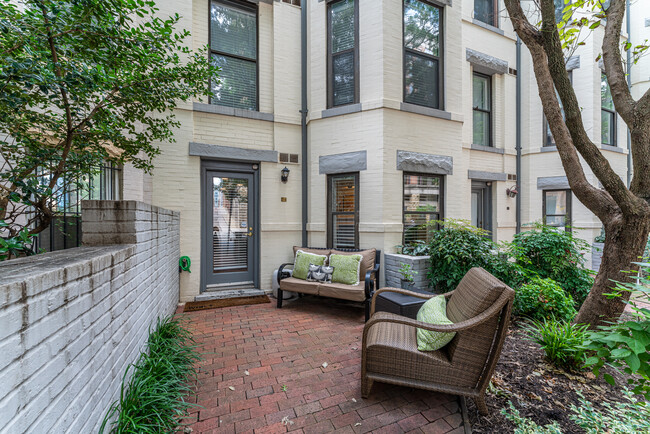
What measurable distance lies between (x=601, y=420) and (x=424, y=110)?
15.3 feet

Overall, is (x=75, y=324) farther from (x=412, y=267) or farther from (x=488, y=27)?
(x=488, y=27)

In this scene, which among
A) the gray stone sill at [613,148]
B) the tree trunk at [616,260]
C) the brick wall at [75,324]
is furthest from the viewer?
the gray stone sill at [613,148]

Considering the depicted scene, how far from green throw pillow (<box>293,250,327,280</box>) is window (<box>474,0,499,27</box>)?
701 cm

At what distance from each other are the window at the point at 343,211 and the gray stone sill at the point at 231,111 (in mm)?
1692

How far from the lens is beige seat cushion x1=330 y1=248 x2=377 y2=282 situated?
4.47 metres

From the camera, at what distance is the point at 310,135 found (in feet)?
18.2

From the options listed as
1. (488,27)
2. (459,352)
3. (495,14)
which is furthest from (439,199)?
(495,14)

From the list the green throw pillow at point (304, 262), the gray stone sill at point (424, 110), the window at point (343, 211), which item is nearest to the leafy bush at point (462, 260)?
the window at point (343, 211)

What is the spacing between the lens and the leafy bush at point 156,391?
5.46 feet

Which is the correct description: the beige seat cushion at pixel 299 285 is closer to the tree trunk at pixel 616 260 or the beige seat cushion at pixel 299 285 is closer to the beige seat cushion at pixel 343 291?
the beige seat cushion at pixel 343 291

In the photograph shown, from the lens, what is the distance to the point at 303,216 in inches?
220

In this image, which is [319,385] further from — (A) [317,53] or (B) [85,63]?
(A) [317,53]

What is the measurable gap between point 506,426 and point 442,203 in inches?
159

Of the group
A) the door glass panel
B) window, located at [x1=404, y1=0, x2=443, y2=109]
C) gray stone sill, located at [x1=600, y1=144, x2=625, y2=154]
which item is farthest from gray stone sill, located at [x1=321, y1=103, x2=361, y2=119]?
gray stone sill, located at [x1=600, y1=144, x2=625, y2=154]
